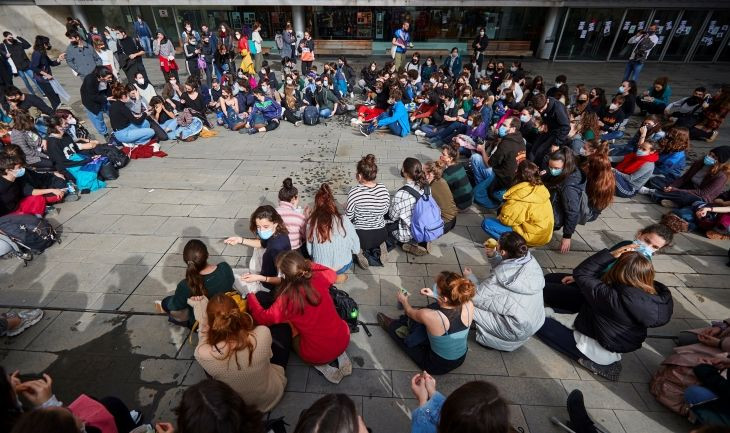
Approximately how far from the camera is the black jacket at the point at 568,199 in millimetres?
4762

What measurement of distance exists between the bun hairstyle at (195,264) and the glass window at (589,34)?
67.2ft

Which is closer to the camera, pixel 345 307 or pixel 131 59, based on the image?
pixel 345 307

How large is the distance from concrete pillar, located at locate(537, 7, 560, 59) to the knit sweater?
20425 millimetres

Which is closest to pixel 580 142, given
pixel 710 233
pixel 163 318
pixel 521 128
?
pixel 521 128

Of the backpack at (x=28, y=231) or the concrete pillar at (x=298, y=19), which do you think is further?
the concrete pillar at (x=298, y=19)

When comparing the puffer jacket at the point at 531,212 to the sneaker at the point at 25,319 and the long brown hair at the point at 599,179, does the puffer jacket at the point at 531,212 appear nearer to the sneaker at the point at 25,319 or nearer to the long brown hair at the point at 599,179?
the long brown hair at the point at 599,179

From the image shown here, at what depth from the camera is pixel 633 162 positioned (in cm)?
669

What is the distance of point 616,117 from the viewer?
880cm

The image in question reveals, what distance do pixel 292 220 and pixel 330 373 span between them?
188cm

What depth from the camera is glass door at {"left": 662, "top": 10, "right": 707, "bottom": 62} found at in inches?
635

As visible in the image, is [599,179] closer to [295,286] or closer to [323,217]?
[323,217]

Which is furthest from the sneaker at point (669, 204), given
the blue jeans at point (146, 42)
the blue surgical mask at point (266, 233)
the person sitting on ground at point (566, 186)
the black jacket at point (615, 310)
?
the blue jeans at point (146, 42)

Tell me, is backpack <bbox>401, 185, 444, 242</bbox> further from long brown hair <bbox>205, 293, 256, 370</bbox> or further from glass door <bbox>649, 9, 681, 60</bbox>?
glass door <bbox>649, 9, 681, 60</bbox>

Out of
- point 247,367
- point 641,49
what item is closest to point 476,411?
point 247,367
